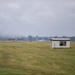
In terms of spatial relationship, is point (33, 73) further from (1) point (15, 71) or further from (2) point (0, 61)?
(2) point (0, 61)

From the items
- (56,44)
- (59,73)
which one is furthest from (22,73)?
(56,44)

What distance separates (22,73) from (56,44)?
115 feet

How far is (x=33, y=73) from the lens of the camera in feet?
85.1

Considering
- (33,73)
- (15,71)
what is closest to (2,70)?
(15,71)

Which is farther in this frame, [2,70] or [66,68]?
[66,68]

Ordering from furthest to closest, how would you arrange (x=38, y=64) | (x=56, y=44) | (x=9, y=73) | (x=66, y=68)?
(x=56, y=44), (x=38, y=64), (x=66, y=68), (x=9, y=73)

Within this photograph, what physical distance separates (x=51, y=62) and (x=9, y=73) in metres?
10.0

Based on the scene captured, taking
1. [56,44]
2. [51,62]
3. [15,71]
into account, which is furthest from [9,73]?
[56,44]

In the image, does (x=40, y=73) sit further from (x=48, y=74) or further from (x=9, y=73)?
(x=9, y=73)

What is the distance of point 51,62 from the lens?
3412 cm

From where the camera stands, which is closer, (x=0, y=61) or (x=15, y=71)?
(x=15, y=71)

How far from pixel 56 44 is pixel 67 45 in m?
2.63

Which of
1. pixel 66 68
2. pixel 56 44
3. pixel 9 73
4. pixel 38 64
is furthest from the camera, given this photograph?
pixel 56 44

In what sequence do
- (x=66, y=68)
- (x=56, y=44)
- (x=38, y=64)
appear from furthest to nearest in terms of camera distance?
(x=56, y=44) < (x=38, y=64) < (x=66, y=68)
